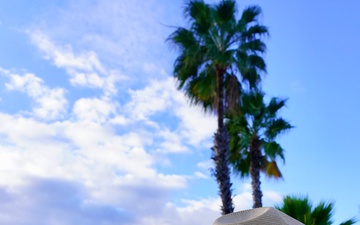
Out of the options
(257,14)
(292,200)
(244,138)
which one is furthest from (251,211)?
(244,138)

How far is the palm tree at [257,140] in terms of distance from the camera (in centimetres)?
2597

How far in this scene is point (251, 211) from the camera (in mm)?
6113

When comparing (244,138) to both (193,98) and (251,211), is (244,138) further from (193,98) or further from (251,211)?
(251,211)

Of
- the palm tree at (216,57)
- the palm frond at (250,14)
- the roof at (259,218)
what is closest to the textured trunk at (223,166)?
the palm tree at (216,57)

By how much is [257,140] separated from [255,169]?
58.3 inches

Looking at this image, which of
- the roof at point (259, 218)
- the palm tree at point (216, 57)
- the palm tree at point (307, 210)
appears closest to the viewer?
the roof at point (259, 218)

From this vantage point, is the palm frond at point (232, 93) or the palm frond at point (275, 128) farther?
the palm frond at point (275, 128)

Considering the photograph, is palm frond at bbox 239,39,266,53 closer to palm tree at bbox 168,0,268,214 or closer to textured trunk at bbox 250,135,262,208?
palm tree at bbox 168,0,268,214

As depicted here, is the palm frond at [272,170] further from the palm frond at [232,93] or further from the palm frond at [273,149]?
the palm frond at [232,93]

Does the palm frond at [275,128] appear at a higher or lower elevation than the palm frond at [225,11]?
lower

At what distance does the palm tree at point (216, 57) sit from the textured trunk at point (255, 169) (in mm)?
4567

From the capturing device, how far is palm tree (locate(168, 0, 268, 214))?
69.4 ft

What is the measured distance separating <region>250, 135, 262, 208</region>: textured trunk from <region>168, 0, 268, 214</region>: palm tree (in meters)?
4.57

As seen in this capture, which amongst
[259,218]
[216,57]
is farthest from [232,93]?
[259,218]
